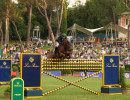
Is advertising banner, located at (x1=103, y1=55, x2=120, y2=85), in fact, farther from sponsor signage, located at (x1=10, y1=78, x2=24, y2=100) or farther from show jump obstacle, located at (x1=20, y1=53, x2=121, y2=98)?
sponsor signage, located at (x1=10, y1=78, x2=24, y2=100)

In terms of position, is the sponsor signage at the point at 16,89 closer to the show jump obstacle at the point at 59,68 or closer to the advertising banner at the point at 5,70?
the show jump obstacle at the point at 59,68

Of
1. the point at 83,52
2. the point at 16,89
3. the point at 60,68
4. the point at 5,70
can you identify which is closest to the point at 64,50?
the point at 60,68

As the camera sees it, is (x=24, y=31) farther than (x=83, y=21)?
No

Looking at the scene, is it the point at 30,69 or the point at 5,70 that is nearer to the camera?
the point at 30,69

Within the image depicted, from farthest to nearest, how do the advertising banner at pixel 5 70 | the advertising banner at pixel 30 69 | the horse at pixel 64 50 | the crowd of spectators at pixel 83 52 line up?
the crowd of spectators at pixel 83 52
the advertising banner at pixel 5 70
the horse at pixel 64 50
the advertising banner at pixel 30 69

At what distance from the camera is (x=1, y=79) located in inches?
801

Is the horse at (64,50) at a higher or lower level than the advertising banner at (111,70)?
higher

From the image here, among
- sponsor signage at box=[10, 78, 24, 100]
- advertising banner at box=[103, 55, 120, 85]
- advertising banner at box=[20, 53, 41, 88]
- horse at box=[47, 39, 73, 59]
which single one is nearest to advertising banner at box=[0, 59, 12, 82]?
horse at box=[47, 39, 73, 59]

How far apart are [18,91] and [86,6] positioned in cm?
8350

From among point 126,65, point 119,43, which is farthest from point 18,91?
point 119,43

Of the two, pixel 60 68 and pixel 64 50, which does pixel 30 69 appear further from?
pixel 64 50

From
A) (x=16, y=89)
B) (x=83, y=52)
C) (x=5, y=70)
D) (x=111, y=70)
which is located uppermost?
(x=83, y=52)

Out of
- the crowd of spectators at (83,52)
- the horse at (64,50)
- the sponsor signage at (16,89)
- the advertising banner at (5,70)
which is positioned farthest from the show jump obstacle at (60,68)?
the crowd of spectators at (83,52)

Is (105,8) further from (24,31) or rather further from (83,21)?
(24,31)
